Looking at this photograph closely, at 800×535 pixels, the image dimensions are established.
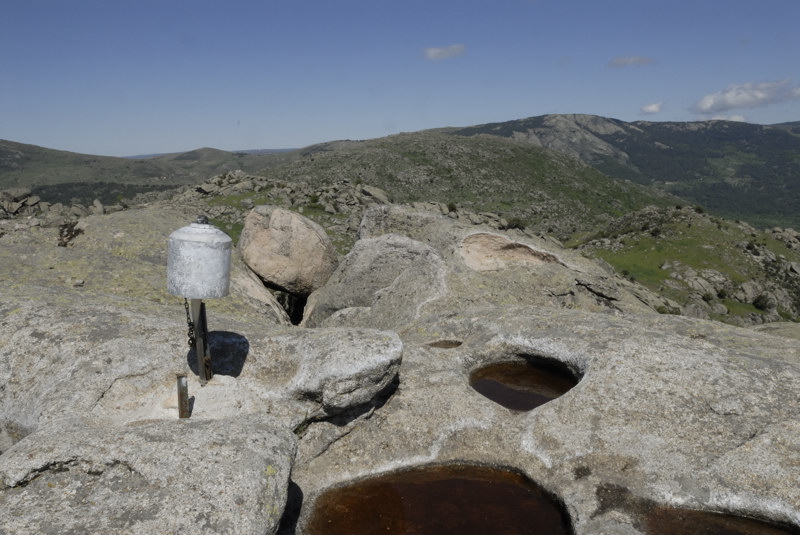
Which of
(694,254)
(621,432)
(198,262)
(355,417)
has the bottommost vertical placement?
(694,254)

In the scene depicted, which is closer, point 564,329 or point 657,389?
point 657,389

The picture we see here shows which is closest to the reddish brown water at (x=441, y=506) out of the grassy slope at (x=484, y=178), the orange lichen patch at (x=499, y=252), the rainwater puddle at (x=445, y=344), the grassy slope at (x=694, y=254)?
the rainwater puddle at (x=445, y=344)

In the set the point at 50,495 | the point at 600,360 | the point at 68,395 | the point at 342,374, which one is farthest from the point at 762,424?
the point at 68,395

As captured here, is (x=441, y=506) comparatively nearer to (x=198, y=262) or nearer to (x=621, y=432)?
(x=621, y=432)

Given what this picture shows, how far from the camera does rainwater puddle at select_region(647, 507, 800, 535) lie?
32.1ft

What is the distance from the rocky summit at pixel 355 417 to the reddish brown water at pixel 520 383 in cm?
38

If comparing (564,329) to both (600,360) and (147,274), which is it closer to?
(600,360)

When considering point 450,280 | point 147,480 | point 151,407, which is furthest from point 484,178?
point 147,480

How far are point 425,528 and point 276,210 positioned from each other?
1965 centimetres

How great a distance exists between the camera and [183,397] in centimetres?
1023

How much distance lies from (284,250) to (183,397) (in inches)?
647

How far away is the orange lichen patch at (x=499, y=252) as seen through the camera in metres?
24.8

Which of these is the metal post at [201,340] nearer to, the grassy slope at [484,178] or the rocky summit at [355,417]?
the rocky summit at [355,417]

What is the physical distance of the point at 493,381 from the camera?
52.0ft
